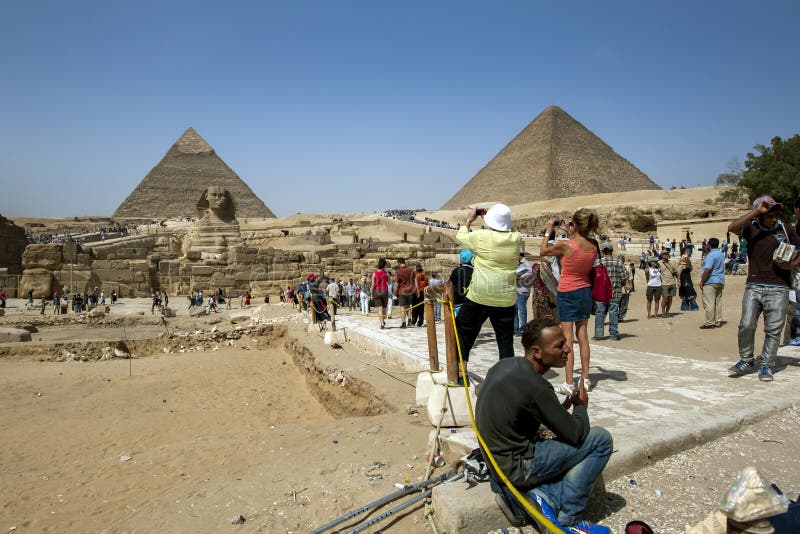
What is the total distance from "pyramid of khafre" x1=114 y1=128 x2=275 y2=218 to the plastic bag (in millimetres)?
75530

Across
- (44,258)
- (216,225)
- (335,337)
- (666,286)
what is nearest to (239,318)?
(335,337)

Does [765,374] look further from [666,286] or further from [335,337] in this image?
[666,286]

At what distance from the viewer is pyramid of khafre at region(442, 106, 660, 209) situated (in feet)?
268

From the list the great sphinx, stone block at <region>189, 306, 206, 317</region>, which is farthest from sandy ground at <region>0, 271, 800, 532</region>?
the great sphinx

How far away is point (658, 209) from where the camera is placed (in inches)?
1470

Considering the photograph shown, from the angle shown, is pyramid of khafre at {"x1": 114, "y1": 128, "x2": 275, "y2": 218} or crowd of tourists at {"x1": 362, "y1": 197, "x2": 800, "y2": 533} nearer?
crowd of tourists at {"x1": 362, "y1": 197, "x2": 800, "y2": 533}

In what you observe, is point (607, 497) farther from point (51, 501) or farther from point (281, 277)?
point (281, 277)

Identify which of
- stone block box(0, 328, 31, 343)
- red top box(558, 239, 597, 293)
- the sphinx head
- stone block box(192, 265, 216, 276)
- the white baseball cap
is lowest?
stone block box(0, 328, 31, 343)

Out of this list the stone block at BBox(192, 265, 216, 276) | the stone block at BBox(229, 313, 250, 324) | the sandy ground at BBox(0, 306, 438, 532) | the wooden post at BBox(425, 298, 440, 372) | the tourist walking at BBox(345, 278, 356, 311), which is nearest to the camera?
the sandy ground at BBox(0, 306, 438, 532)

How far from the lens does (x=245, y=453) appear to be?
4039 millimetres

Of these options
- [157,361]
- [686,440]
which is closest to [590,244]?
[686,440]

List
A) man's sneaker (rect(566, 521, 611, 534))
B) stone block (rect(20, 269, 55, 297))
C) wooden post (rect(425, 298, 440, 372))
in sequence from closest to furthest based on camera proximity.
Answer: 1. man's sneaker (rect(566, 521, 611, 534))
2. wooden post (rect(425, 298, 440, 372))
3. stone block (rect(20, 269, 55, 297))

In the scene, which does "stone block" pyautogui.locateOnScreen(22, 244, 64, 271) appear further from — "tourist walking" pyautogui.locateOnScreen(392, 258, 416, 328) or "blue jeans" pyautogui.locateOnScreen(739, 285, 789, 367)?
"blue jeans" pyautogui.locateOnScreen(739, 285, 789, 367)

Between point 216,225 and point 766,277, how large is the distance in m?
20.8
